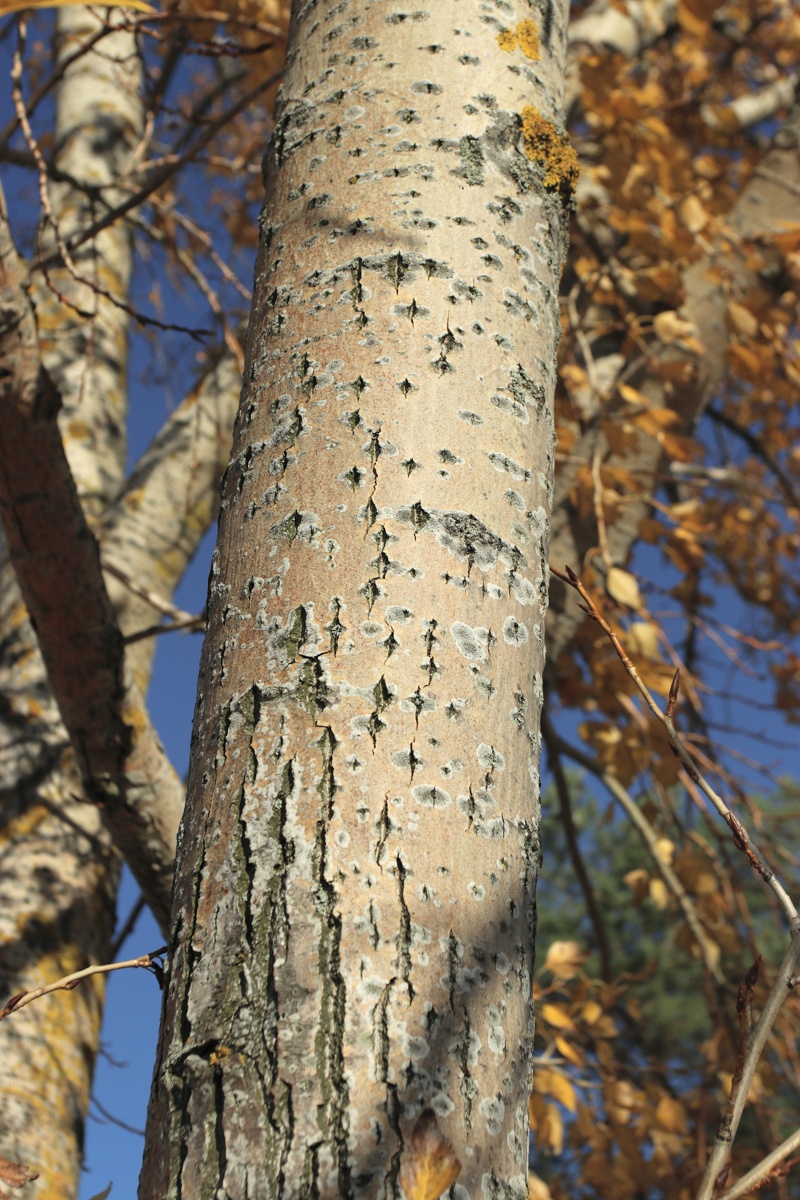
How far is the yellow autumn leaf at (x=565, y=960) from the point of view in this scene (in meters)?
2.09

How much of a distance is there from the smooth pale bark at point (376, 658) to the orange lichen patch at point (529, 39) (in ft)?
0.05

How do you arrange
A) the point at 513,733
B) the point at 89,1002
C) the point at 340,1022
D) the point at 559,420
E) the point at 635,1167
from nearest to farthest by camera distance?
the point at 340,1022
the point at 513,733
the point at 89,1002
the point at 635,1167
the point at 559,420

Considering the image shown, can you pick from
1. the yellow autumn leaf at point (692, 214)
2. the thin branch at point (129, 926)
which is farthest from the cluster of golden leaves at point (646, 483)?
the thin branch at point (129, 926)

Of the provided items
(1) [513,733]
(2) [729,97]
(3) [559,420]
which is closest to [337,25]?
(1) [513,733]

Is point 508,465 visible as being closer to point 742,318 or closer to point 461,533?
A: point 461,533

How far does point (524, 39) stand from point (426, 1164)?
1.01m

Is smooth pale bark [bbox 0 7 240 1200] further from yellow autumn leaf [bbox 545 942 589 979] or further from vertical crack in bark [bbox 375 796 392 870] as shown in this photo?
yellow autumn leaf [bbox 545 942 589 979]

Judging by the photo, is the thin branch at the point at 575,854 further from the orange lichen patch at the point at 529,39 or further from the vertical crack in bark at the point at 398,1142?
the vertical crack in bark at the point at 398,1142

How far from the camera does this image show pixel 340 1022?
1.82ft

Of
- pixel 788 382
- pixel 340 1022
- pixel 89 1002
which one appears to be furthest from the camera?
pixel 788 382

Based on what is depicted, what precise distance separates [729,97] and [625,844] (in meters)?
6.57

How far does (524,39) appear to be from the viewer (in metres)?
0.98

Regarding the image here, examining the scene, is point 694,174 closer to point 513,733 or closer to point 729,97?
point 513,733

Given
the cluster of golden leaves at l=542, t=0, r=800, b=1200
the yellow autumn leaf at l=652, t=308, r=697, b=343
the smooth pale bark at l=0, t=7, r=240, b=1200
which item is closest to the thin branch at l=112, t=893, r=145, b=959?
the smooth pale bark at l=0, t=7, r=240, b=1200
